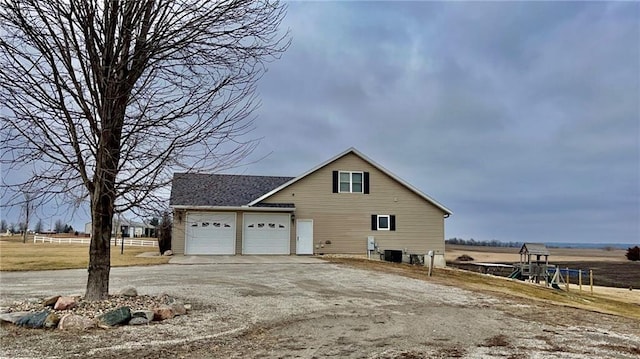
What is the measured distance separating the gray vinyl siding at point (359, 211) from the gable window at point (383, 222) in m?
0.16

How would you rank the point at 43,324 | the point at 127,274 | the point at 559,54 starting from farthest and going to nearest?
the point at 559,54 < the point at 127,274 < the point at 43,324

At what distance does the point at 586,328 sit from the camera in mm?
8289

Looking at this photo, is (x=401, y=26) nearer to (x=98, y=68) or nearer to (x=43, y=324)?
(x=98, y=68)

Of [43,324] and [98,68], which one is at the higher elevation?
[98,68]

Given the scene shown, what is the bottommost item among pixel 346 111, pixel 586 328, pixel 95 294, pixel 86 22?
pixel 586 328

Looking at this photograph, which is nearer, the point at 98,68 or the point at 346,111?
the point at 98,68

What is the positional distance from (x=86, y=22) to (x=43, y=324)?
4644 mm

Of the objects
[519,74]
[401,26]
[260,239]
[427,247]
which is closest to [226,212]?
[260,239]

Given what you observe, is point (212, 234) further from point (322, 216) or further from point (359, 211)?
→ point (359, 211)

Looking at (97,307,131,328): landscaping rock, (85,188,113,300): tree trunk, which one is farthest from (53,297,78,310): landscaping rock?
(97,307,131,328): landscaping rock

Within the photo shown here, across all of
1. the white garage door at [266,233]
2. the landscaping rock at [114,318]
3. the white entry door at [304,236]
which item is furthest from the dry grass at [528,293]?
the landscaping rock at [114,318]

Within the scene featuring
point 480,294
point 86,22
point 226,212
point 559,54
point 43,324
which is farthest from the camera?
point 226,212

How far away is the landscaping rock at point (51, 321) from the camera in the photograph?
7191 millimetres

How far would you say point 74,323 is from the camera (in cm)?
716
